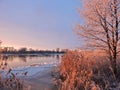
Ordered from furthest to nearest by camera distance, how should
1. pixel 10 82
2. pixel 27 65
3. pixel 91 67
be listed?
pixel 27 65, pixel 91 67, pixel 10 82

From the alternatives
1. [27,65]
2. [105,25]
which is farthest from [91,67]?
[27,65]

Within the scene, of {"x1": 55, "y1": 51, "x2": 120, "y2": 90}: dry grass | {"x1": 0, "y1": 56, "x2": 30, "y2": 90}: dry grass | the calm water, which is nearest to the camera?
{"x1": 0, "y1": 56, "x2": 30, "y2": 90}: dry grass

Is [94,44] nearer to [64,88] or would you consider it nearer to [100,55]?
[100,55]

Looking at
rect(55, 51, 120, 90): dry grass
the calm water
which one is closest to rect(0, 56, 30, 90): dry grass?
the calm water

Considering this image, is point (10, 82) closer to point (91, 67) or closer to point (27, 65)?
point (91, 67)

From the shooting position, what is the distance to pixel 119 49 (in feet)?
65.2

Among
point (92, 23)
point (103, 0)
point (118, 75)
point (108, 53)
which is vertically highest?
point (103, 0)

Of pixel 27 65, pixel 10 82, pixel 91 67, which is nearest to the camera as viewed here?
pixel 10 82

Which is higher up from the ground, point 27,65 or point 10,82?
point 10,82

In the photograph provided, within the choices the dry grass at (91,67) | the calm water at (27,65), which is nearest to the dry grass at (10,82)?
the calm water at (27,65)

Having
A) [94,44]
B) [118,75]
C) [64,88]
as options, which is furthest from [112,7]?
[64,88]

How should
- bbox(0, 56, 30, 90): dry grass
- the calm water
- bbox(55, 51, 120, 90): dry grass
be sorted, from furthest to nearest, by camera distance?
bbox(55, 51, 120, 90): dry grass, the calm water, bbox(0, 56, 30, 90): dry grass

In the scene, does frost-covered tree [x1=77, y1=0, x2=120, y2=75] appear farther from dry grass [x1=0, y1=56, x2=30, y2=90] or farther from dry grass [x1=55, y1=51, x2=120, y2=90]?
dry grass [x1=0, y1=56, x2=30, y2=90]

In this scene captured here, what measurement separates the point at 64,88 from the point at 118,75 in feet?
32.4
